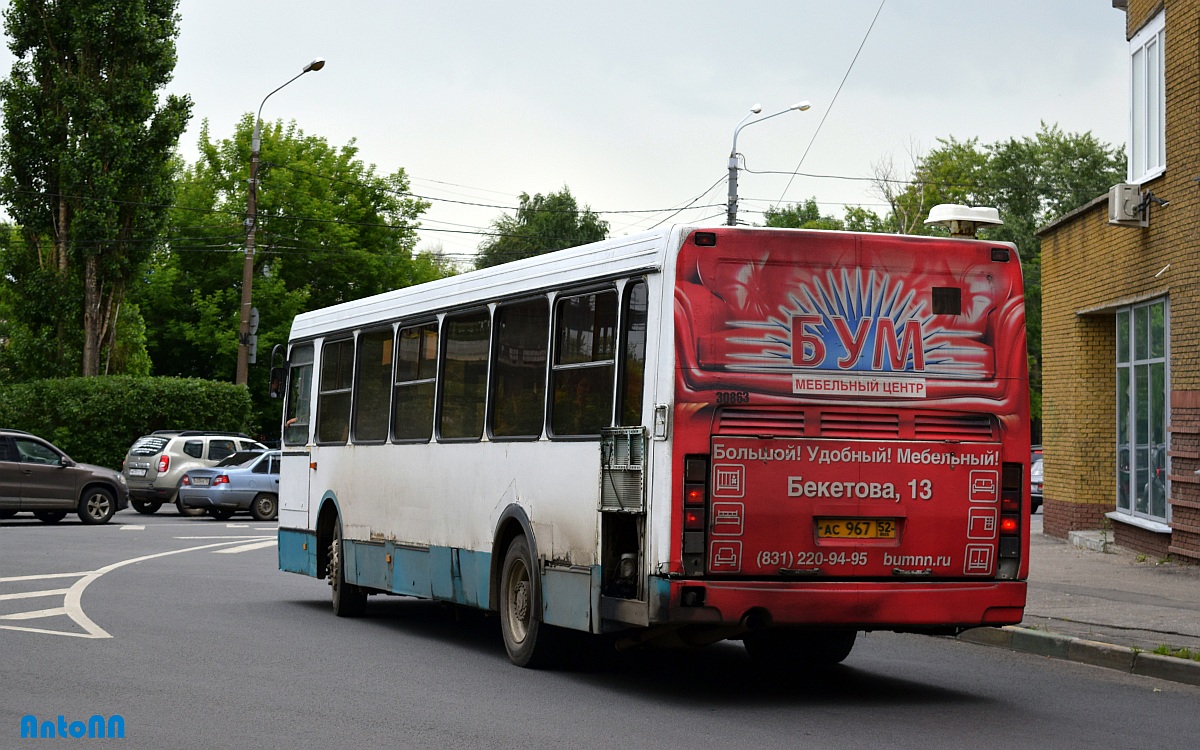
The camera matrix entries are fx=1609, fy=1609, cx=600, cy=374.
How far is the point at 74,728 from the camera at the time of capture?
8.14m

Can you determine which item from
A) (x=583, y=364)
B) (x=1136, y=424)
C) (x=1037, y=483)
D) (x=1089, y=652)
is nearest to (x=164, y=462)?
(x=1037, y=483)

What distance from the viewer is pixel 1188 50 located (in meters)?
19.0

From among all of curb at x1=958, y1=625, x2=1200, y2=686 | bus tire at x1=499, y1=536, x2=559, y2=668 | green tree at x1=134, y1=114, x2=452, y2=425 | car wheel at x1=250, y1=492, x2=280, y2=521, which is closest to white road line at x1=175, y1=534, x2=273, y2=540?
car wheel at x1=250, y1=492, x2=280, y2=521

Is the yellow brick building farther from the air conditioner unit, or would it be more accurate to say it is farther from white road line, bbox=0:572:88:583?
white road line, bbox=0:572:88:583

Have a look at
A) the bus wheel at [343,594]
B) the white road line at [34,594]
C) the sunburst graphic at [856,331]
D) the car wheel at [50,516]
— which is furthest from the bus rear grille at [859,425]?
the car wheel at [50,516]

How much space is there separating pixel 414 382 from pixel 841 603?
5.20m

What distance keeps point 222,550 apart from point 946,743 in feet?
57.0

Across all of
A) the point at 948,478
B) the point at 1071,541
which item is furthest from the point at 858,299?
the point at 1071,541

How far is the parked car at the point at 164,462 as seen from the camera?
34625mm

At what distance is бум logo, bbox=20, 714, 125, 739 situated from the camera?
7.95m

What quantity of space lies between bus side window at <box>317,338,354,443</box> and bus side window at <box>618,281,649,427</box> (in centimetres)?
575

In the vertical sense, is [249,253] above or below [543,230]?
below

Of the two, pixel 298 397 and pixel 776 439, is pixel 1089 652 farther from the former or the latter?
pixel 298 397

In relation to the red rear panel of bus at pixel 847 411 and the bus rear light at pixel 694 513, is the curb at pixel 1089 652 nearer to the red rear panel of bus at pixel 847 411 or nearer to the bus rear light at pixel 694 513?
the red rear panel of bus at pixel 847 411
